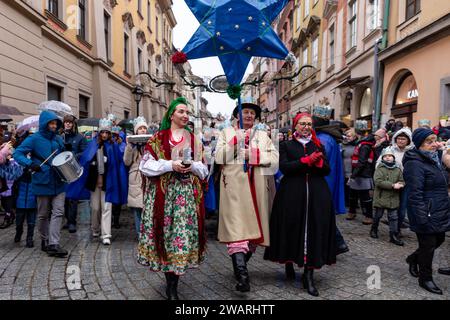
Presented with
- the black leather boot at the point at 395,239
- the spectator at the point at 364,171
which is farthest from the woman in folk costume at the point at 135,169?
the spectator at the point at 364,171

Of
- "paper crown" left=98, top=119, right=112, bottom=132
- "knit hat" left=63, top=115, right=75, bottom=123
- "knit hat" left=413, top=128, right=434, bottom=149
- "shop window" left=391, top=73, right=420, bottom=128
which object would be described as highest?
"shop window" left=391, top=73, right=420, bottom=128

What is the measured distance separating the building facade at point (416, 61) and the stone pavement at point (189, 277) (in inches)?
238

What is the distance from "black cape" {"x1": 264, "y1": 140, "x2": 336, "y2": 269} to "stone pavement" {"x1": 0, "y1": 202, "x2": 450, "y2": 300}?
0.37m

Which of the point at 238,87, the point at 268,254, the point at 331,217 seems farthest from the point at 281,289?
the point at 238,87

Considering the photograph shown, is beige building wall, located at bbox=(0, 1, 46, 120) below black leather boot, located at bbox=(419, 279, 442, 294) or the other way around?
the other way around

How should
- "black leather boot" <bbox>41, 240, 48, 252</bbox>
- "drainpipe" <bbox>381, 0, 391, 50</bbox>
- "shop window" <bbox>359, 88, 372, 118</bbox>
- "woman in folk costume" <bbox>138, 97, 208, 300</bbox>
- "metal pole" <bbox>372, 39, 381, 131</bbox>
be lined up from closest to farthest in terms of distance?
"woman in folk costume" <bbox>138, 97, 208, 300</bbox>
"black leather boot" <bbox>41, 240, 48, 252</bbox>
"drainpipe" <bbox>381, 0, 391, 50</bbox>
"metal pole" <bbox>372, 39, 381, 131</bbox>
"shop window" <bbox>359, 88, 372, 118</bbox>

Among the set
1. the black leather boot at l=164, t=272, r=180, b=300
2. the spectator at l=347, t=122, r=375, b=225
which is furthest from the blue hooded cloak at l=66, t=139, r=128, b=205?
the spectator at l=347, t=122, r=375, b=225

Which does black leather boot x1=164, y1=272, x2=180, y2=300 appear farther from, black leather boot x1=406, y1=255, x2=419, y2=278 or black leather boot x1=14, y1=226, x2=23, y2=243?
black leather boot x1=14, y1=226, x2=23, y2=243

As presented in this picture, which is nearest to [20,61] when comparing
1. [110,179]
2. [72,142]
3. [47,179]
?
[72,142]

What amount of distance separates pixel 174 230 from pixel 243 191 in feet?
2.65

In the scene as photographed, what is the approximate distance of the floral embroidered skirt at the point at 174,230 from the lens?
2.97 meters

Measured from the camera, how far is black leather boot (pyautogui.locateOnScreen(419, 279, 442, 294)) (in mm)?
3408

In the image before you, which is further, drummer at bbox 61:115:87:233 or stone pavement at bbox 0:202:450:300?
drummer at bbox 61:115:87:233

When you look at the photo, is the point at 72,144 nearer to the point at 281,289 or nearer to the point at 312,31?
the point at 281,289
